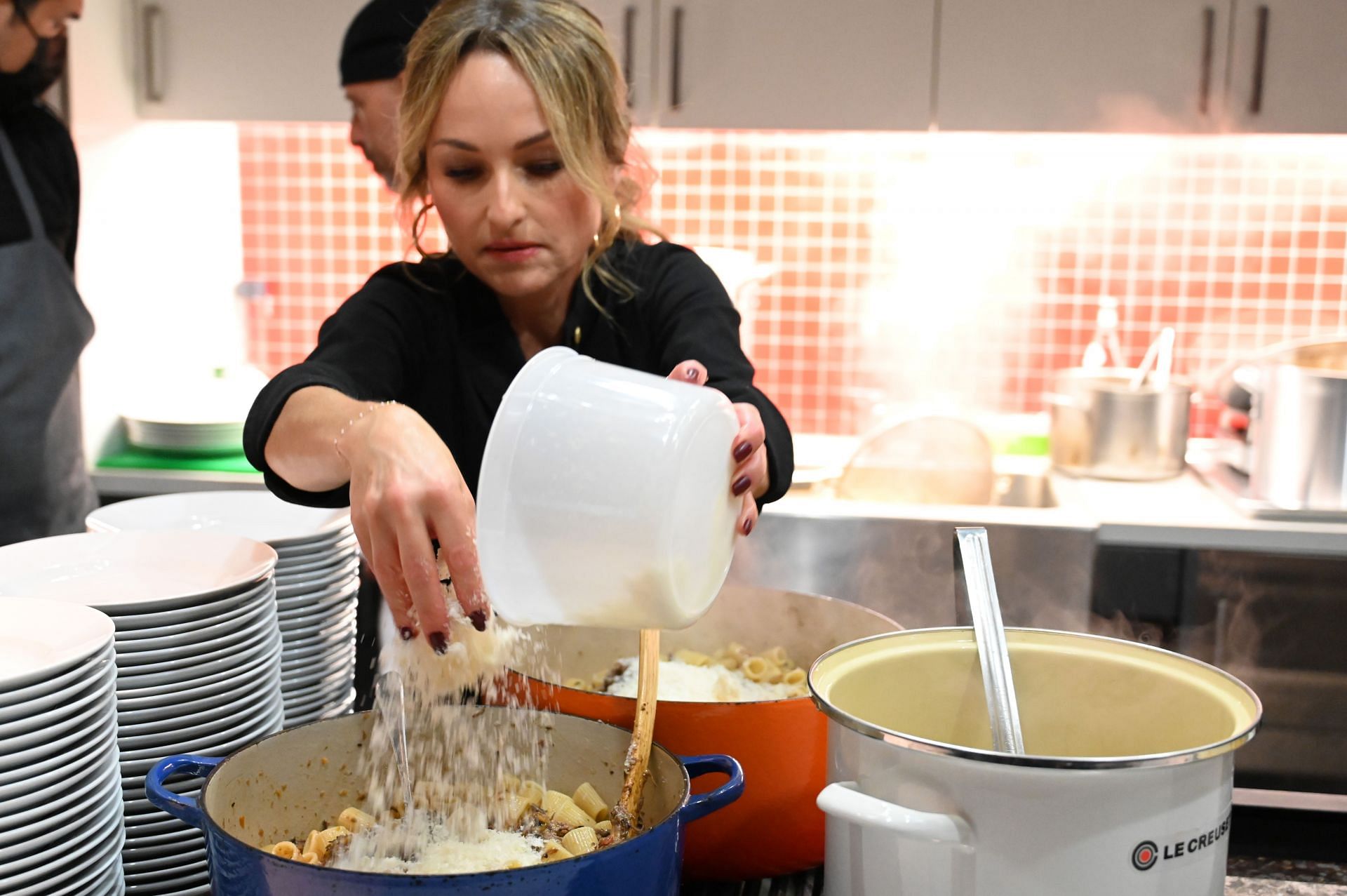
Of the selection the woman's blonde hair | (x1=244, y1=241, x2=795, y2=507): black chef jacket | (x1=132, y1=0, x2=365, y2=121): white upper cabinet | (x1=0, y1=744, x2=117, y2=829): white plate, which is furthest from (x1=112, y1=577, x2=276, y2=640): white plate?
(x1=132, y1=0, x2=365, y2=121): white upper cabinet

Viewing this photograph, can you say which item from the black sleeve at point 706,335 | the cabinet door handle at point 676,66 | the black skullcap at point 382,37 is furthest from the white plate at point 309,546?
the cabinet door handle at point 676,66

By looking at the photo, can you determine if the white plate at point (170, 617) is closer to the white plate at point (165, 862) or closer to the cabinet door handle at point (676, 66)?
the white plate at point (165, 862)

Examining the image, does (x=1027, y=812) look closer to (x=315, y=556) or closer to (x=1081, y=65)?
(x=315, y=556)

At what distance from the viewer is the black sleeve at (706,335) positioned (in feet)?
3.28

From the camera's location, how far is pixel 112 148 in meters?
2.75

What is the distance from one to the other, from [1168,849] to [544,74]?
34.1 inches

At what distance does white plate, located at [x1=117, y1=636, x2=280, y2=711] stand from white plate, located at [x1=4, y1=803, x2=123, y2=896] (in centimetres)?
9

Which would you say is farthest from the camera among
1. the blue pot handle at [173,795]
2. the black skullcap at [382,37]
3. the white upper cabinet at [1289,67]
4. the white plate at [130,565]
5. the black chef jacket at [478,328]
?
the white upper cabinet at [1289,67]

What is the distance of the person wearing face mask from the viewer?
82.4 inches

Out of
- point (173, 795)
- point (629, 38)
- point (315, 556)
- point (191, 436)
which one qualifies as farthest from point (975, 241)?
point (173, 795)

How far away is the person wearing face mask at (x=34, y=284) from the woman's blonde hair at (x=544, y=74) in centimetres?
119

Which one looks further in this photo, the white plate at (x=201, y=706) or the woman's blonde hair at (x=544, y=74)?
the woman's blonde hair at (x=544, y=74)

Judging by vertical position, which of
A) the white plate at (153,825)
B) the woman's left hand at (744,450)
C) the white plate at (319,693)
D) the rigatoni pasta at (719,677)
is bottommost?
the white plate at (153,825)

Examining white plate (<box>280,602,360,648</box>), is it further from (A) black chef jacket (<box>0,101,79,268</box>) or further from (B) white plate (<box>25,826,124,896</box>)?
(A) black chef jacket (<box>0,101,79,268</box>)
